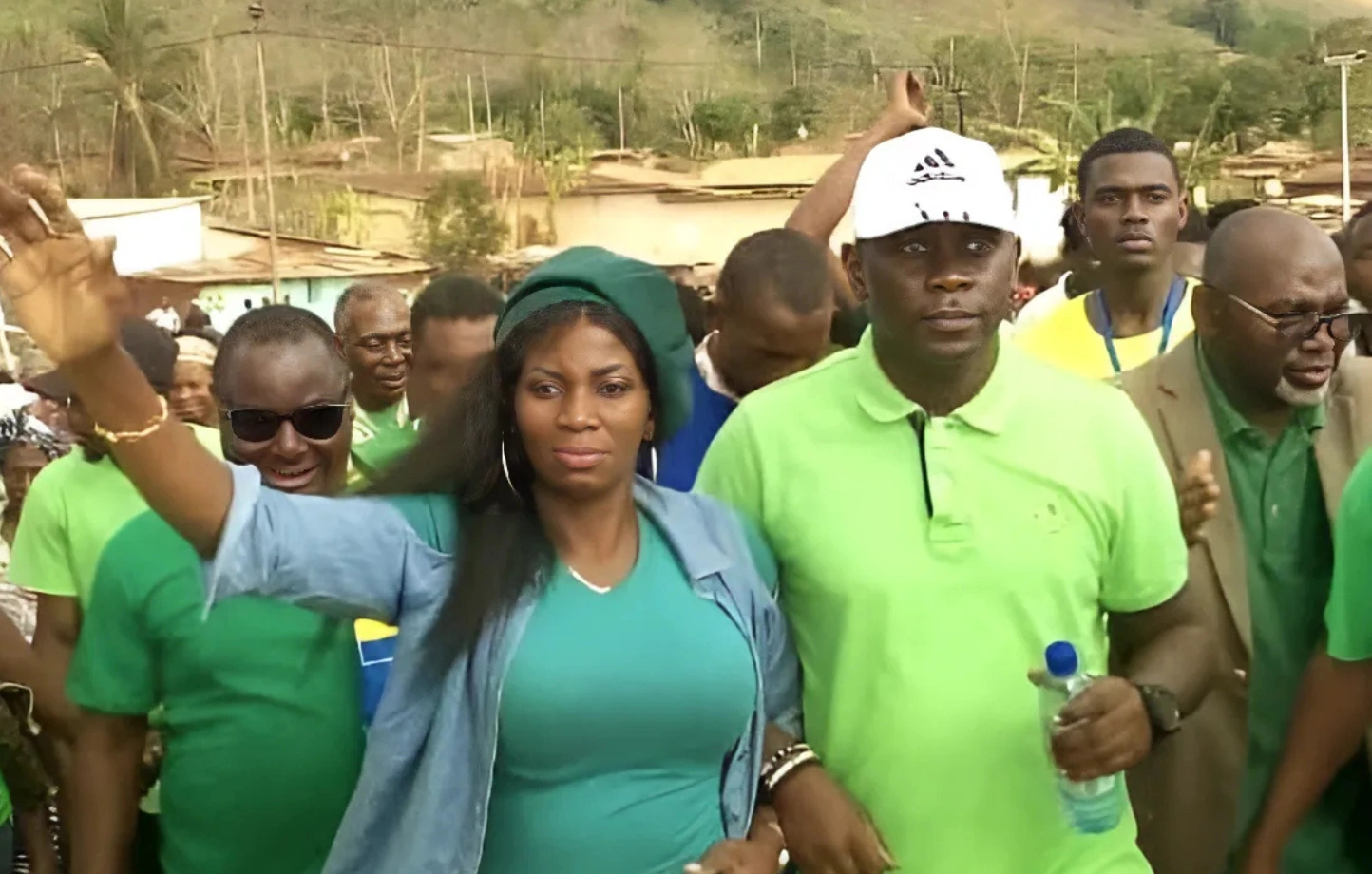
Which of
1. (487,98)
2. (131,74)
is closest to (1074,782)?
(131,74)

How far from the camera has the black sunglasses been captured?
122 inches

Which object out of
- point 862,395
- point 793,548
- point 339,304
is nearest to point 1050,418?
point 862,395

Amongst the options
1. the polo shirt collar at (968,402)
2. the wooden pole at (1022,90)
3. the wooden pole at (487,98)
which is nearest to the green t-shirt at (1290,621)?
the polo shirt collar at (968,402)

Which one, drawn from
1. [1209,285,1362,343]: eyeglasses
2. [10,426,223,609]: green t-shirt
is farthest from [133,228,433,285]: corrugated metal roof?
[1209,285,1362,343]: eyeglasses

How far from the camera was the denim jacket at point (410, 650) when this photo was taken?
2189mm

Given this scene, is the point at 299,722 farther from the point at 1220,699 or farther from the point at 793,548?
the point at 1220,699

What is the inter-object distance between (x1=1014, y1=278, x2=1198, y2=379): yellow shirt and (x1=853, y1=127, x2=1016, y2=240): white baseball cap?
71.3 inches

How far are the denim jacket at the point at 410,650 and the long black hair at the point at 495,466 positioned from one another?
30 millimetres

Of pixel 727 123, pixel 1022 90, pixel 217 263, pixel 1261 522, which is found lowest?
pixel 217 263

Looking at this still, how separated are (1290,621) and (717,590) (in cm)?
138

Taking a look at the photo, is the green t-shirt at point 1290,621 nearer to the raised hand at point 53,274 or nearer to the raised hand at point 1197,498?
the raised hand at point 1197,498

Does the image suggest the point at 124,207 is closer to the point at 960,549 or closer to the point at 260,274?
the point at 260,274

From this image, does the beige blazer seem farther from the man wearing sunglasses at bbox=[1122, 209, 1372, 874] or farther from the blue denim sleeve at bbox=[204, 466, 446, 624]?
the blue denim sleeve at bbox=[204, 466, 446, 624]

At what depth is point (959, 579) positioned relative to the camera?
2.51m
